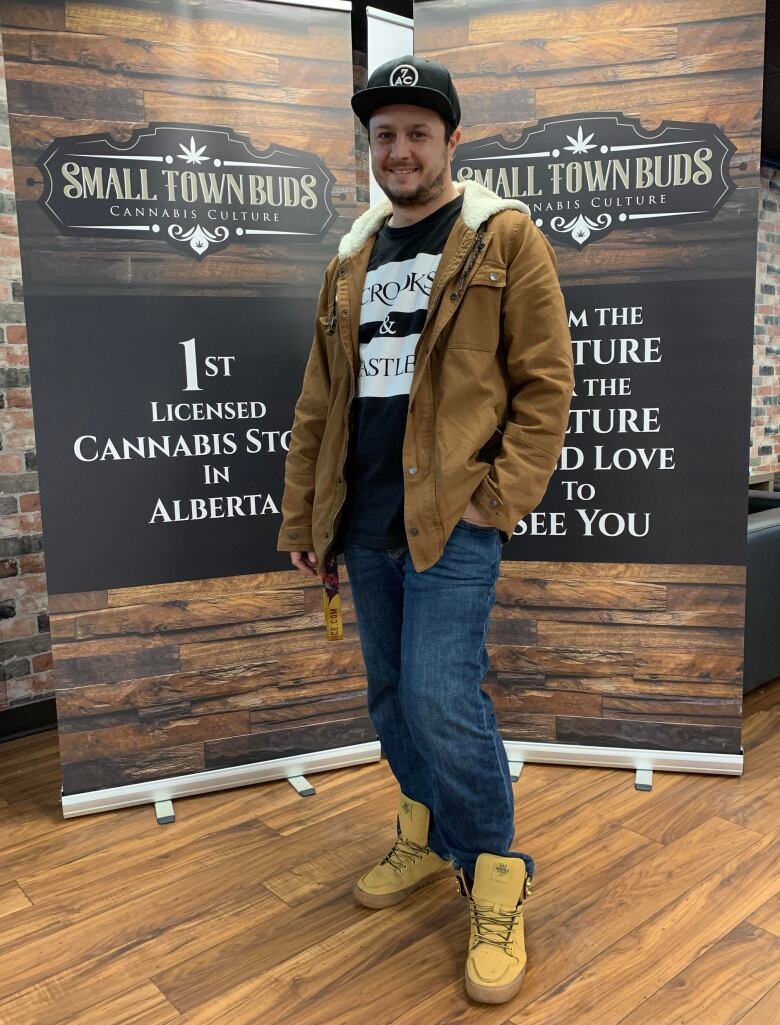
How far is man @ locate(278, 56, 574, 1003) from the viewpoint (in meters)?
1.61

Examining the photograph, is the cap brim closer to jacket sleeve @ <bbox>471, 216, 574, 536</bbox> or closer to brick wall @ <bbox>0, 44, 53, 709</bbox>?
jacket sleeve @ <bbox>471, 216, 574, 536</bbox>

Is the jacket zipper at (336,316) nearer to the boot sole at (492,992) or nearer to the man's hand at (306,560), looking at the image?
the man's hand at (306,560)

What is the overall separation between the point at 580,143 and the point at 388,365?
1111 millimetres

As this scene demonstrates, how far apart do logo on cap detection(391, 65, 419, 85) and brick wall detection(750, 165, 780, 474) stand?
179 inches

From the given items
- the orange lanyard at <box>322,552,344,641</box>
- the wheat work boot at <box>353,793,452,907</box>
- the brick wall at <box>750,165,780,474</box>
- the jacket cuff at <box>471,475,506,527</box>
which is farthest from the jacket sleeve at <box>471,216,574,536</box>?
the brick wall at <box>750,165,780,474</box>

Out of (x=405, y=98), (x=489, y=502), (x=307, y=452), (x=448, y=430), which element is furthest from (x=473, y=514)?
(x=405, y=98)

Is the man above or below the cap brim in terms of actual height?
below

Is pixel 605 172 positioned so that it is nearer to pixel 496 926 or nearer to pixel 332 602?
pixel 332 602

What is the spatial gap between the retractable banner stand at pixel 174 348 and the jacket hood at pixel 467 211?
63cm

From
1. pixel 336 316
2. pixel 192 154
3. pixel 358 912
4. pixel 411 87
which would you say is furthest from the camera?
pixel 192 154

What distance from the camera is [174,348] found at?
7.75 feet

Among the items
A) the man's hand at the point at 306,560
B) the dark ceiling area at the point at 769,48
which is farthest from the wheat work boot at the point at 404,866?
the dark ceiling area at the point at 769,48

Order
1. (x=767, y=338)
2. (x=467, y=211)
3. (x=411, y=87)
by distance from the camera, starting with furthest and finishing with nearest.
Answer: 1. (x=767, y=338)
2. (x=467, y=211)
3. (x=411, y=87)

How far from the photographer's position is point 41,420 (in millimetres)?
2277
